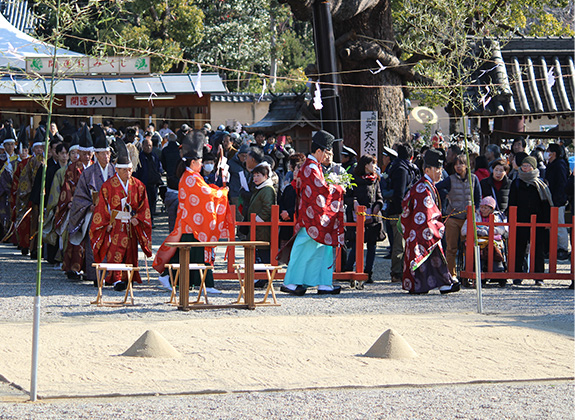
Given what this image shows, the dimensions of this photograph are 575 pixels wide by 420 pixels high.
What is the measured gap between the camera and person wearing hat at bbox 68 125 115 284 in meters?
11.9

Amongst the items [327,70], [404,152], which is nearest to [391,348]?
[404,152]

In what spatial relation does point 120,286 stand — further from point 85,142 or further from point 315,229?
point 315,229

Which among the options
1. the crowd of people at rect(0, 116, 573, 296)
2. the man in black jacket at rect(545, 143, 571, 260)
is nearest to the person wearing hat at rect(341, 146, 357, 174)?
the crowd of people at rect(0, 116, 573, 296)

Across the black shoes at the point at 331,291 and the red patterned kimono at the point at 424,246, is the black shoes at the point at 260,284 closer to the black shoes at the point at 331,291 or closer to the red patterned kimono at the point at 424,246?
the black shoes at the point at 331,291

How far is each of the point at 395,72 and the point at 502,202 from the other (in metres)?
4.82

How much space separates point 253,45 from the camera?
38.1m

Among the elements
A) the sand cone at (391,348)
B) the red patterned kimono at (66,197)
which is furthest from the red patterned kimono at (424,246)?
the red patterned kimono at (66,197)

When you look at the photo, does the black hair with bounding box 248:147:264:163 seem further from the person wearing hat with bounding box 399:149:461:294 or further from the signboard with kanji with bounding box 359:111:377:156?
the signboard with kanji with bounding box 359:111:377:156

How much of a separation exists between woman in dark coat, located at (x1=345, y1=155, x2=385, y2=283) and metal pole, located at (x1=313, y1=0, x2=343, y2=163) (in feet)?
5.94

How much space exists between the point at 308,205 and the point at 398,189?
1.66 metres

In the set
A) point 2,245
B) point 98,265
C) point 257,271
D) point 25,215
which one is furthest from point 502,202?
point 2,245

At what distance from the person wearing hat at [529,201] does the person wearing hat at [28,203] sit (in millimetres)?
7014

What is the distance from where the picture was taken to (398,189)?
12.1m

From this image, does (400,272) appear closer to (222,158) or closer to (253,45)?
(222,158)
